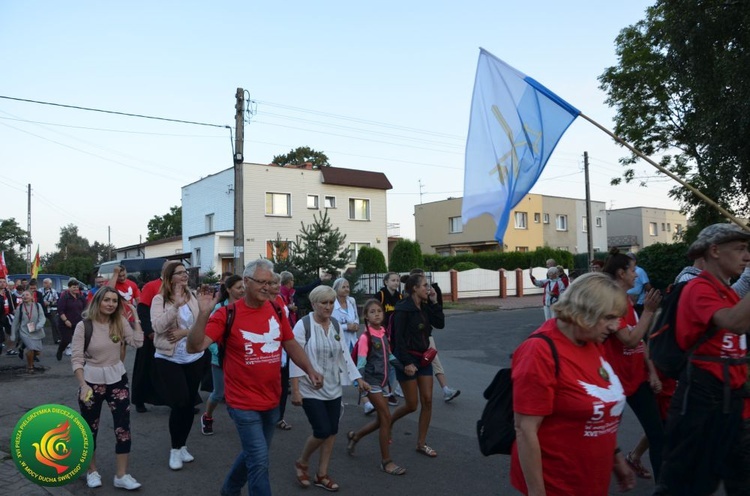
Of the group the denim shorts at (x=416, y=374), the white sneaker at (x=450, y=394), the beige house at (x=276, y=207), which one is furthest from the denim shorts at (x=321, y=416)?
the beige house at (x=276, y=207)

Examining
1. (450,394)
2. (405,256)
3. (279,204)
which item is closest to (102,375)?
(450,394)

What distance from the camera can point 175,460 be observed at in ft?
18.6

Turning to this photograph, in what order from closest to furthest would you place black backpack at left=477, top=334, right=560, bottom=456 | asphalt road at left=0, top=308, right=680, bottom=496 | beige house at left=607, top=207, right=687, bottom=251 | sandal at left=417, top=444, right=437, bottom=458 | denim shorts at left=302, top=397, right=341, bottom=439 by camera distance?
black backpack at left=477, top=334, right=560, bottom=456, denim shorts at left=302, top=397, right=341, bottom=439, asphalt road at left=0, top=308, right=680, bottom=496, sandal at left=417, top=444, right=437, bottom=458, beige house at left=607, top=207, right=687, bottom=251

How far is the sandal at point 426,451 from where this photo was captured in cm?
599

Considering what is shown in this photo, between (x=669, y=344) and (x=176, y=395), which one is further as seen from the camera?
(x=176, y=395)

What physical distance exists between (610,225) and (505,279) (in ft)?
107

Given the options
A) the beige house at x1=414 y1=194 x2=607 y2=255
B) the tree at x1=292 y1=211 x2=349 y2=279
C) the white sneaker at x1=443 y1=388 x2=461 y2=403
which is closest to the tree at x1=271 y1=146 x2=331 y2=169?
the beige house at x1=414 y1=194 x2=607 y2=255

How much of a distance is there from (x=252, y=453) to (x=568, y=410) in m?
2.39

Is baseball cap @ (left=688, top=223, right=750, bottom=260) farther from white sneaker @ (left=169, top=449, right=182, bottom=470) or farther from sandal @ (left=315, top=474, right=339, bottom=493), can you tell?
white sneaker @ (left=169, top=449, right=182, bottom=470)

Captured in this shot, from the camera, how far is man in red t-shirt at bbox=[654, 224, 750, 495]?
3246 mm

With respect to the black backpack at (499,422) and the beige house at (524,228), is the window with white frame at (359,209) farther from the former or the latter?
the black backpack at (499,422)

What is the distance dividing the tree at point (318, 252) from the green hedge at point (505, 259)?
20.5 metres

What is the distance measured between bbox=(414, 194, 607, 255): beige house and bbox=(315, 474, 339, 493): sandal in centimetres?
4113

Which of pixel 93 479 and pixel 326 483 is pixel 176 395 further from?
pixel 326 483
